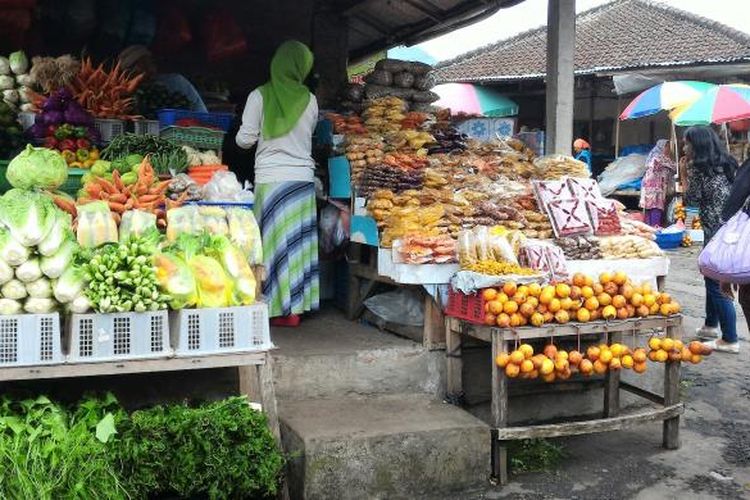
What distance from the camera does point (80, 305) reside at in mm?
3355

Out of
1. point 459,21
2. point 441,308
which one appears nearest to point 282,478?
point 441,308

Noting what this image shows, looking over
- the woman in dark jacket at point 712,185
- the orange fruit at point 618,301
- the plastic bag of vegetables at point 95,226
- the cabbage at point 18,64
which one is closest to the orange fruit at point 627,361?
the orange fruit at point 618,301

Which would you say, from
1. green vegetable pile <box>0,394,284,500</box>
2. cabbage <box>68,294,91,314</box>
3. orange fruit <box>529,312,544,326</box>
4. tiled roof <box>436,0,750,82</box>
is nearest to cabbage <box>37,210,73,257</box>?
cabbage <box>68,294,91,314</box>

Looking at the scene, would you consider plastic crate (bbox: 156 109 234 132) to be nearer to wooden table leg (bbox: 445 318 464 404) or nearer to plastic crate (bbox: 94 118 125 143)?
plastic crate (bbox: 94 118 125 143)

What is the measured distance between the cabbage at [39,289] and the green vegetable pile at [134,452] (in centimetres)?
54

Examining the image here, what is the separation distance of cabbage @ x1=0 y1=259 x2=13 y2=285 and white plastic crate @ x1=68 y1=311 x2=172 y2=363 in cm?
30

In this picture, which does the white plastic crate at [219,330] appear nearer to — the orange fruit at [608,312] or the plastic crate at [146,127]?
the orange fruit at [608,312]

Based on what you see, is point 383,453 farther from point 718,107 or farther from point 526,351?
point 718,107

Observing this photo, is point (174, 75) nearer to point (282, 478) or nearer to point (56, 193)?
point (56, 193)

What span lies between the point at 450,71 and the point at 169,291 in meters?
18.9

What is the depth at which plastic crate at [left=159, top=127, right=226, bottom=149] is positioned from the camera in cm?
572

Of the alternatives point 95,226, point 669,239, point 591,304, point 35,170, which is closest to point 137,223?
point 95,226

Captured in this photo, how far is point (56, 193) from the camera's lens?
437 centimetres

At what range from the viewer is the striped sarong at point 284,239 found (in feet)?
18.6
